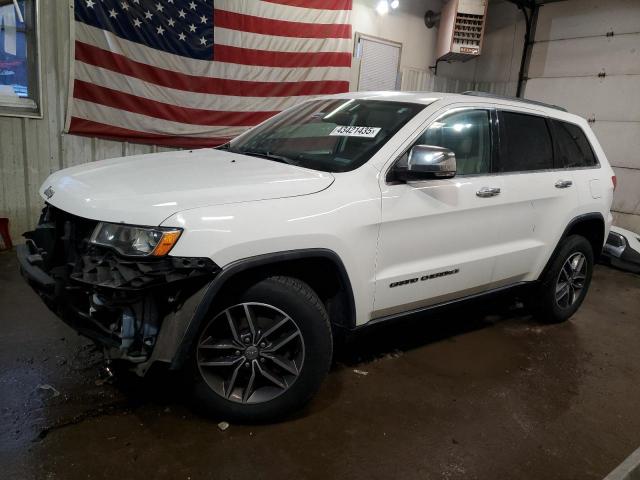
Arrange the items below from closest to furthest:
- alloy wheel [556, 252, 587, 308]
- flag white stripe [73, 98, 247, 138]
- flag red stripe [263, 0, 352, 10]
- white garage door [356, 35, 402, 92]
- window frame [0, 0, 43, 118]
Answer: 1. alloy wheel [556, 252, 587, 308]
2. window frame [0, 0, 43, 118]
3. flag white stripe [73, 98, 247, 138]
4. flag red stripe [263, 0, 352, 10]
5. white garage door [356, 35, 402, 92]

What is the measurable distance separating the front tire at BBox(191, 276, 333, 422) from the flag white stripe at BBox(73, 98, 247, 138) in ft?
12.7

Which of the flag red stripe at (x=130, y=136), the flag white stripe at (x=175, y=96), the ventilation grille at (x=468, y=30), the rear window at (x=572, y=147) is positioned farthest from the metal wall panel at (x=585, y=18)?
the flag red stripe at (x=130, y=136)

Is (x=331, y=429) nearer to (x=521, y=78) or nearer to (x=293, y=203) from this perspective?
(x=293, y=203)

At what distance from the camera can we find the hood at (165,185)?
6.59ft

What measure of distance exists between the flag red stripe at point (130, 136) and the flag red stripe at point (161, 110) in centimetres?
21

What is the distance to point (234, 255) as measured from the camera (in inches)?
80.4

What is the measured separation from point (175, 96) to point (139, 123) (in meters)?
0.53

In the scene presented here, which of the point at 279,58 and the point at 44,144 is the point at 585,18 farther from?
the point at 44,144

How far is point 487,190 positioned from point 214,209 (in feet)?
5.71

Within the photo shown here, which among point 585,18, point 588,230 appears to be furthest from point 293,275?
point 585,18

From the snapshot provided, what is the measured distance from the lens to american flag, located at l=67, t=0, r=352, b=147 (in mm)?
5043

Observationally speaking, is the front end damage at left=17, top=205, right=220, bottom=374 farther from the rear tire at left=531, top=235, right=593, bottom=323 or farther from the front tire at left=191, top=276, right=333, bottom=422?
the rear tire at left=531, top=235, right=593, bottom=323

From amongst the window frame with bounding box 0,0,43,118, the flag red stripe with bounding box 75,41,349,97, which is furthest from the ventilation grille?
the window frame with bounding box 0,0,43,118

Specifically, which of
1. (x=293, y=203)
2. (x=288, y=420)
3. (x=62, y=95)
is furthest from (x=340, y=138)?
(x=62, y=95)
